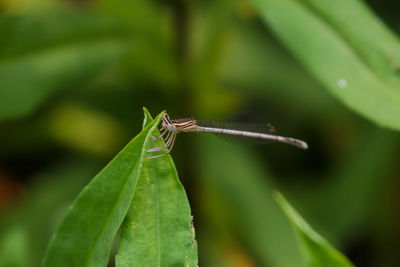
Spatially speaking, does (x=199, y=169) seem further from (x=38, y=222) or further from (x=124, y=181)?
(x=124, y=181)

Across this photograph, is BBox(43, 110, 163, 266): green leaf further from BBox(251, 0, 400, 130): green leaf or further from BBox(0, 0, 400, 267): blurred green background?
BBox(0, 0, 400, 267): blurred green background

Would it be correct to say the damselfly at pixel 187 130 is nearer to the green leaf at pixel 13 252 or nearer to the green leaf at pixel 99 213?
the green leaf at pixel 99 213

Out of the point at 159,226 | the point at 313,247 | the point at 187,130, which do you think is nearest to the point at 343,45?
the point at 187,130

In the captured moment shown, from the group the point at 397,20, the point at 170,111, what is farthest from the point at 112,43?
the point at 397,20

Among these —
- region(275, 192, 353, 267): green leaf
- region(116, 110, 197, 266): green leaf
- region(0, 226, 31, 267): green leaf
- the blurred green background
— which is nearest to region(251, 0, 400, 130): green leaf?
the blurred green background

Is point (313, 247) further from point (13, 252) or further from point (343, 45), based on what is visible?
point (343, 45)

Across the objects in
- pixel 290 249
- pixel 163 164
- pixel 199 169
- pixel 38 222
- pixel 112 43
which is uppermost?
pixel 112 43
